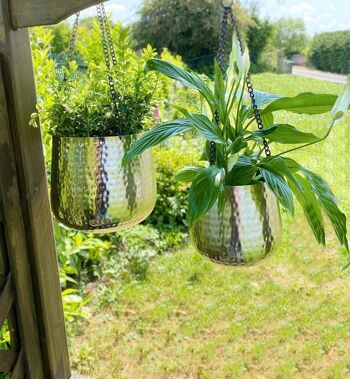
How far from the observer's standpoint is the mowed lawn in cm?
205

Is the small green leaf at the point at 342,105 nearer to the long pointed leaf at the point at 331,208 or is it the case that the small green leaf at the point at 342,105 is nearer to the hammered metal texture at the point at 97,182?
the long pointed leaf at the point at 331,208

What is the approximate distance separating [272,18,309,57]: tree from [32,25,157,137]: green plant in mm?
3129

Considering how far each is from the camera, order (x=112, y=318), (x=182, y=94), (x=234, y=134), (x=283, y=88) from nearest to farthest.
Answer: (x=234, y=134) < (x=112, y=318) < (x=283, y=88) < (x=182, y=94)

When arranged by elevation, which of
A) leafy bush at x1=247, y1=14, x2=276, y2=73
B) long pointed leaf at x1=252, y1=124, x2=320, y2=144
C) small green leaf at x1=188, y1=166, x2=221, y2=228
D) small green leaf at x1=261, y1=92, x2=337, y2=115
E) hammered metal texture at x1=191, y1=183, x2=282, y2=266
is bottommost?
hammered metal texture at x1=191, y1=183, x2=282, y2=266

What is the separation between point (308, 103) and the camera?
878 millimetres

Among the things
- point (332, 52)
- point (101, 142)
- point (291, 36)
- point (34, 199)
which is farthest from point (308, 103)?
point (291, 36)

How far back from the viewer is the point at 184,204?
319 centimetres

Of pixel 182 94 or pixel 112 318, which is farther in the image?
pixel 182 94

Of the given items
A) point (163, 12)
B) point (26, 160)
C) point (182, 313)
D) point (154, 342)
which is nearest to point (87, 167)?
point (26, 160)

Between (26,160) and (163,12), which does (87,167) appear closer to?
(26,160)

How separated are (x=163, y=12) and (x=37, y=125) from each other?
588 cm

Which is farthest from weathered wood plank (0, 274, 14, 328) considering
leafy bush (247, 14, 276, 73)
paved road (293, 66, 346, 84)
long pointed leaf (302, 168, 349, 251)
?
leafy bush (247, 14, 276, 73)

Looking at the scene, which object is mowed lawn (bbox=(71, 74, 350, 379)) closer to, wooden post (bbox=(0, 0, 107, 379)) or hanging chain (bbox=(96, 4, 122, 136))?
wooden post (bbox=(0, 0, 107, 379))

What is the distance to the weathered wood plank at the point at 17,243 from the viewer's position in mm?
1063
